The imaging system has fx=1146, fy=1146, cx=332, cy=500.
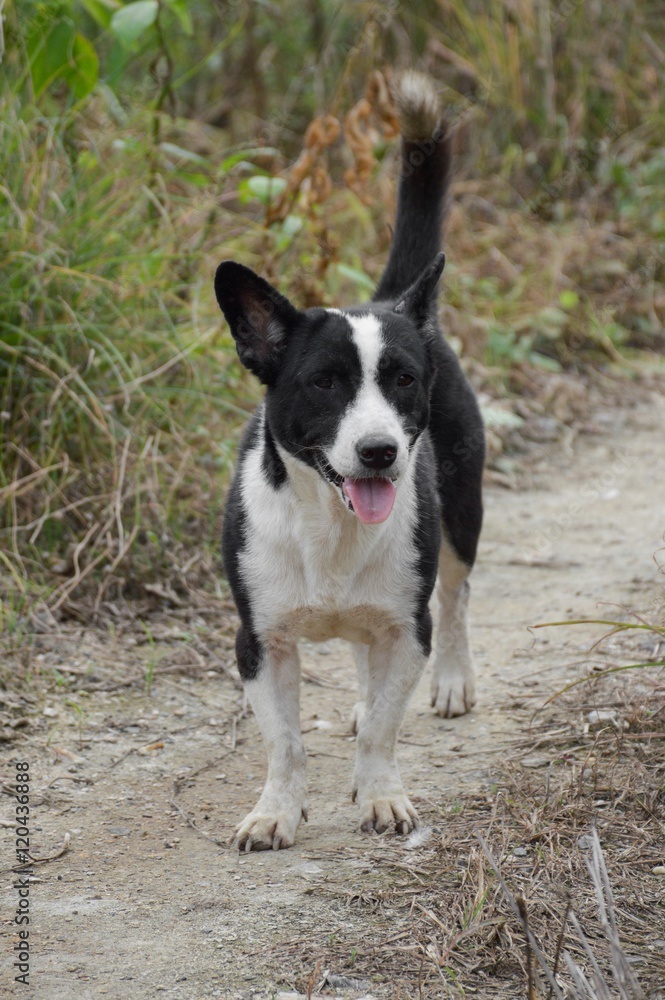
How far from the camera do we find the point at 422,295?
292 centimetres

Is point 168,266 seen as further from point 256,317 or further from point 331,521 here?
point 331,521

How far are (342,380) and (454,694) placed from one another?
4.33ft

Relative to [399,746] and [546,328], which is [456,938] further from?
[546,328]

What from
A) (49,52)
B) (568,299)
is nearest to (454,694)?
(49,52)

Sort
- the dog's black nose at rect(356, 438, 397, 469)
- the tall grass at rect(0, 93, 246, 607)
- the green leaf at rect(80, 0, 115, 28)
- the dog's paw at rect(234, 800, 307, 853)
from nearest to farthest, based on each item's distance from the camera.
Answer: the dog's black nose at rect(356, 438, 397, 469) → the dog's paw at rect(234, 800, 307, 853) → the tall grass at rect(0, 93, 246, 607) → the green leaf at rect(80, 0, 115, 28)

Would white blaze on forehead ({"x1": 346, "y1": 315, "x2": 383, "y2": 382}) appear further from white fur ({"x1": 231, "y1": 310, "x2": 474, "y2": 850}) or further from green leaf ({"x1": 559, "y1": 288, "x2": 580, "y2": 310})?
green leaf ({"x1": 559, "y1": 288, "x2": 580, "y2": 310})

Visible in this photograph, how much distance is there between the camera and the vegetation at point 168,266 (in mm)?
4254

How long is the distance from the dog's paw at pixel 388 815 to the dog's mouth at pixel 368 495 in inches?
28.4

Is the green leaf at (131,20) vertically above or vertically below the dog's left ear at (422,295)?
above

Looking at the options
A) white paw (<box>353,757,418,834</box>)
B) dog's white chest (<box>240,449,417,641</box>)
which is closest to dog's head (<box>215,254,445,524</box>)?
dog's white chest (<box>240,449,417,641</box>)

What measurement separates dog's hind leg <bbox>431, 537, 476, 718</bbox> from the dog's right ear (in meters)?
1.03

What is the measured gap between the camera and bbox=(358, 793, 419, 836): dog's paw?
9.21 feet

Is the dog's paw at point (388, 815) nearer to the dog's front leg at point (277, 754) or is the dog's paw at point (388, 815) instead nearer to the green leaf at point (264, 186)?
the dog's front leg at point (277, 754)

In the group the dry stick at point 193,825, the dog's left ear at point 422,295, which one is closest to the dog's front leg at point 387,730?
the dry stick at point 193,825
